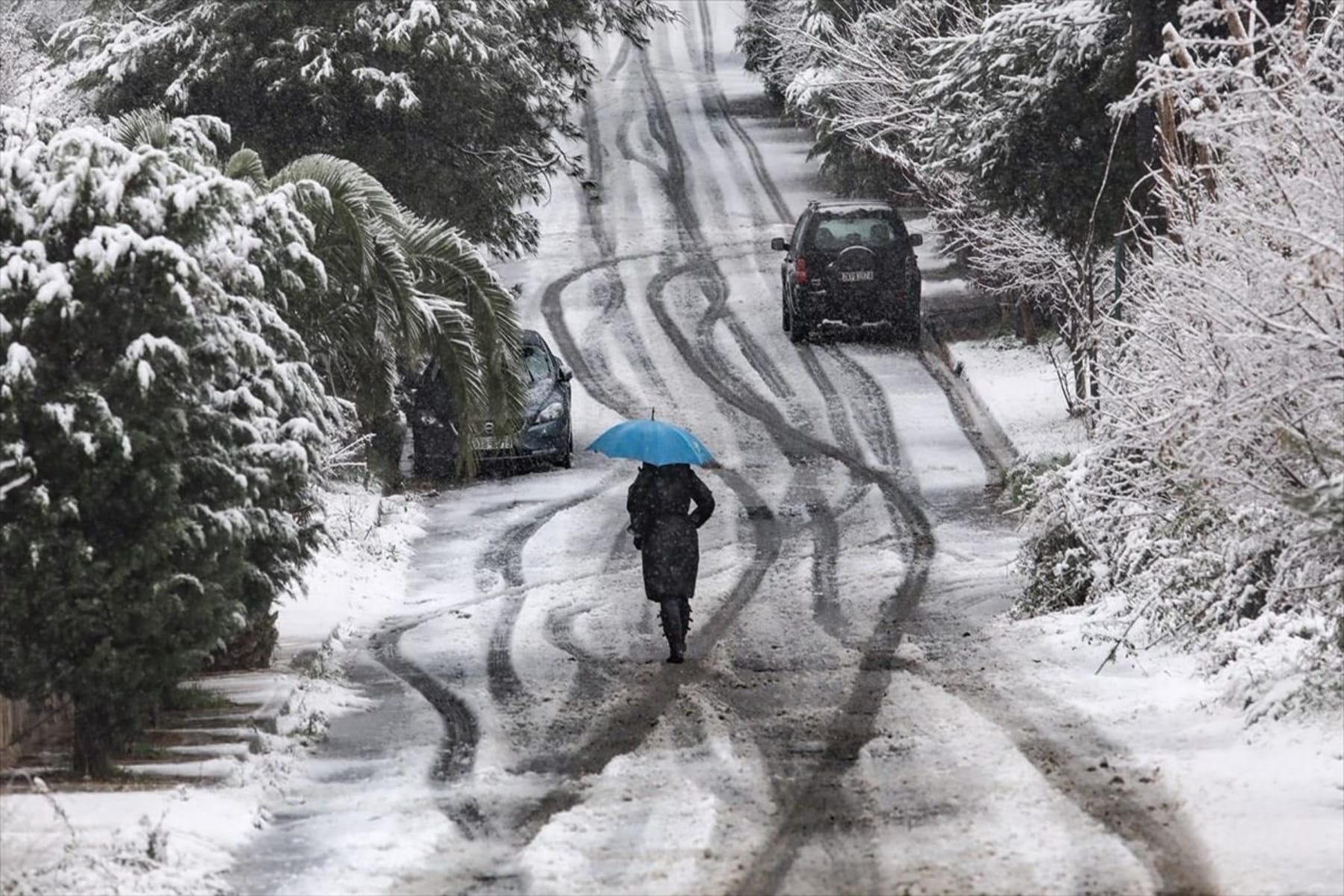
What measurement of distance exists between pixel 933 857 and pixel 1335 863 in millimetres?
1612

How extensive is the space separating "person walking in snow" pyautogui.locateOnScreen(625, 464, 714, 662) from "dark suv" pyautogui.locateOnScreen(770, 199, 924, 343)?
14304 millimetres

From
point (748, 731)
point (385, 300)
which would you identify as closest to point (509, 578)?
point (385, 300)

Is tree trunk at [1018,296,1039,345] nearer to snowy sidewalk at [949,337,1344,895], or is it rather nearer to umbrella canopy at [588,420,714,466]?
snowy sidewalk at [949,337,1344,895]

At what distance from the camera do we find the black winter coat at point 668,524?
12.7 m

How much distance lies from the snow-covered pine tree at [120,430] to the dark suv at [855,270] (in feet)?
57.9

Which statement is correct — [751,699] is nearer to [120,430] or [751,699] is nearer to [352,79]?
[120,430]

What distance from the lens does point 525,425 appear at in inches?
814

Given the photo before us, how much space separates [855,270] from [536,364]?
723 centimetres

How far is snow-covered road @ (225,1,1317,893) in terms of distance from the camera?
8.30 metres

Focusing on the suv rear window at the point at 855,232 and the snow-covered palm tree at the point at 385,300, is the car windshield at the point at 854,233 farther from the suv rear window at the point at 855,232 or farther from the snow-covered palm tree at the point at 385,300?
the snow-covered palm tree at the point at 385,300

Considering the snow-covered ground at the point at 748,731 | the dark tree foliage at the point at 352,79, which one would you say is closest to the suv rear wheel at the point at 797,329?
the snow-covered ground at the point at 748,731

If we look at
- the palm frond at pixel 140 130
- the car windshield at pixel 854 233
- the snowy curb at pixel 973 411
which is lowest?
the snowy curb at pixel 973 411

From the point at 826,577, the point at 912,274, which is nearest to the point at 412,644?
the point at 826,577

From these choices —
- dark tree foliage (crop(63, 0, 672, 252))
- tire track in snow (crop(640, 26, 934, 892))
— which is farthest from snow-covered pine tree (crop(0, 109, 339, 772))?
dark tree foliage (crop(63, 0, 672, 252))
